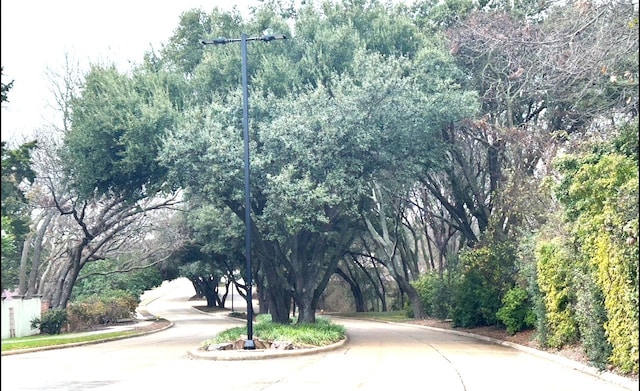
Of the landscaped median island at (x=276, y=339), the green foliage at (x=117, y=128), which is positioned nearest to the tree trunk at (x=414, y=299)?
the landscaped median island at (x=276, y=339)

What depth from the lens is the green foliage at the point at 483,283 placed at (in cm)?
2900

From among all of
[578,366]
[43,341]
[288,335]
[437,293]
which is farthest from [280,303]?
[578,366]

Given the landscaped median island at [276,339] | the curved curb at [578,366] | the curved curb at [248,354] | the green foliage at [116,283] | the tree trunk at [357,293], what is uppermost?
the green foliage at [116,283]

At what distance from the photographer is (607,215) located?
1435 centimetres

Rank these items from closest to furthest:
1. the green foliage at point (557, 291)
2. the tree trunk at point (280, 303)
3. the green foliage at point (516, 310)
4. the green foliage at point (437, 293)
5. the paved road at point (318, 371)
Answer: the paved road at point (318, 371) → the green foliage at point (557, 291) → the green foliage at point (516, 310) → the tree trunk at point (280, 303) → the green foliage at point (437, 293)

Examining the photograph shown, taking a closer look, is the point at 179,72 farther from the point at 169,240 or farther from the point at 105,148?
the point at 169,240

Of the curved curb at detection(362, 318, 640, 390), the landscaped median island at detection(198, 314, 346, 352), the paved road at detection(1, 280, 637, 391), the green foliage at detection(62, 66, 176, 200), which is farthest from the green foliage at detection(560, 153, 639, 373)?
the green foliage at detection(62, 66, 176, 200)

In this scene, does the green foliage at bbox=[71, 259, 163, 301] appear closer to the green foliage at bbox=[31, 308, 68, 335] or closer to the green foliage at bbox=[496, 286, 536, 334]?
the green foliage at bbox=[31, 308, 68, 335]

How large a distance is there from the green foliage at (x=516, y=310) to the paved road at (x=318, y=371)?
1300mm

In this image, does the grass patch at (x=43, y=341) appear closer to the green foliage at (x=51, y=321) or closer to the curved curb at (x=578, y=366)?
the green foliage at (x=51, y=321)

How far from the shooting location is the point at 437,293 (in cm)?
4291

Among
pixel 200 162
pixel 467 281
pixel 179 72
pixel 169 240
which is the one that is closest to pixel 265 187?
pixel 200 162

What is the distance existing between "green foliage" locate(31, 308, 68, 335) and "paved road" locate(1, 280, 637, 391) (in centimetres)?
931

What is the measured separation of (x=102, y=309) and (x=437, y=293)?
19650mm
